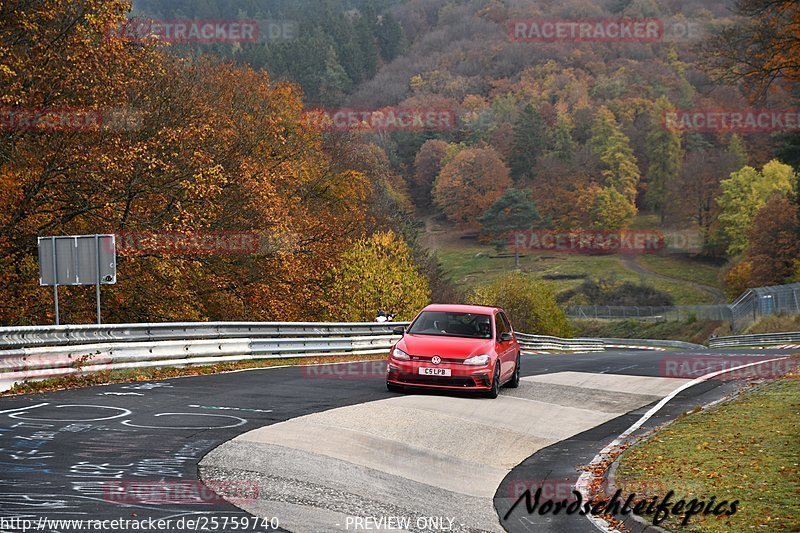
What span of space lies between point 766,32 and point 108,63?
70.5 ft

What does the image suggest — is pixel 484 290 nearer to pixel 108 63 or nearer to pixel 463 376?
pixel 108 63

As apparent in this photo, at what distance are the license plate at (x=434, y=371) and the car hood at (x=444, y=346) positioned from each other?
9.1 inches

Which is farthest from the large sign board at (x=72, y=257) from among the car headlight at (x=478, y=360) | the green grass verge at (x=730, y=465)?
the green grass verge at (x=730, y=465)

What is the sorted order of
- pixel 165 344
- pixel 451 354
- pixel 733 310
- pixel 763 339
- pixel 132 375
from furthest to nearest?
pixel 733 310 < pixel 763 339 < pixel 165 344 < pixel 132 375 < pixel 451 354

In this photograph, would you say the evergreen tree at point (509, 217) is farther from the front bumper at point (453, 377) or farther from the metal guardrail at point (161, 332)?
the front bumper at point (453, 377)

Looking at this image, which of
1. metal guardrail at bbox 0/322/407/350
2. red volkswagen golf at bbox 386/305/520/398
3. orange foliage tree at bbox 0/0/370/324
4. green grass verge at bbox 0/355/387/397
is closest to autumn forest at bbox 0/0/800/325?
orange foliage tree at bbox 0/0/370/324

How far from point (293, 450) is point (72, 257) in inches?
425

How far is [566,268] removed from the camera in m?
152

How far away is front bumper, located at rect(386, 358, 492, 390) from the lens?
1692 centimetres

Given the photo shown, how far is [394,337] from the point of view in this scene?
33250 millimetres

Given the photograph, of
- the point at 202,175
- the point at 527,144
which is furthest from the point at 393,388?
the point at 527,144

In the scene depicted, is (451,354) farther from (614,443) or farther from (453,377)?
(614,443)

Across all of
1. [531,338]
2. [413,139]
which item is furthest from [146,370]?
[413,139]

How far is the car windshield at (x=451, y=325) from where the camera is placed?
59.3 ft
